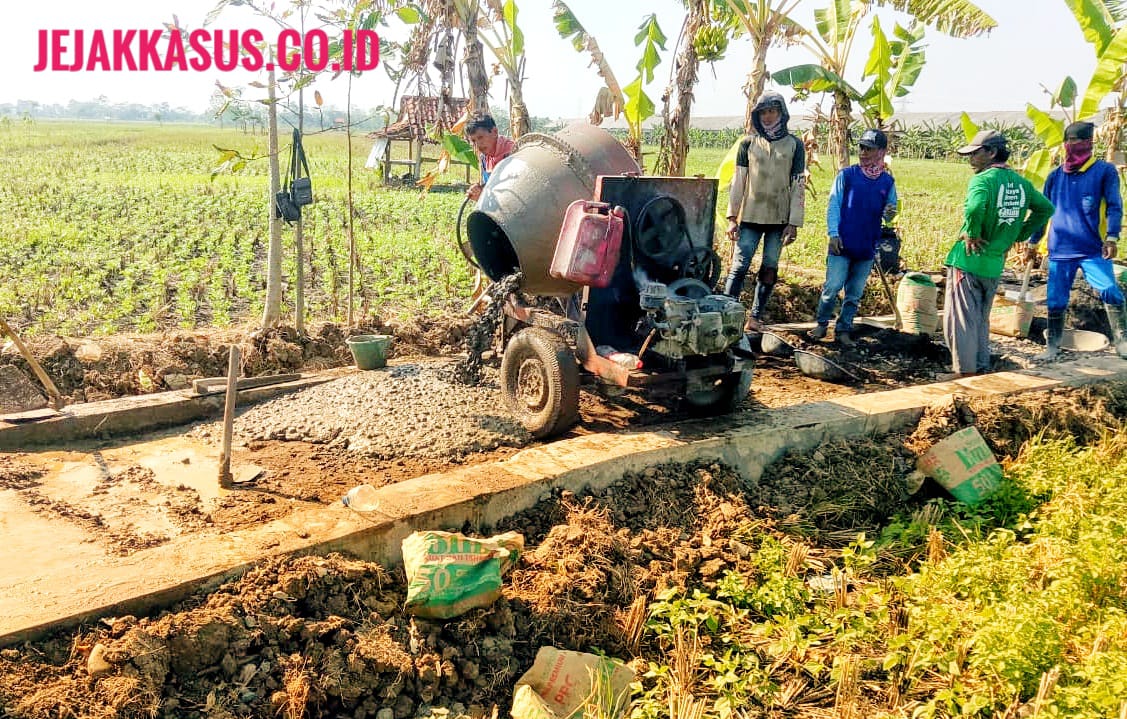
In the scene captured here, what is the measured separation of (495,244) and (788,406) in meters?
2.44

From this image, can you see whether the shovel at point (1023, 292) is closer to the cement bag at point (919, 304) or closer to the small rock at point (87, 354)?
the cement bag at point (919, 304)

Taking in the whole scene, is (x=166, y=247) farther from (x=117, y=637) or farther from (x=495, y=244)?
(x=117, y=637)

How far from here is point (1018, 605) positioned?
321 cm

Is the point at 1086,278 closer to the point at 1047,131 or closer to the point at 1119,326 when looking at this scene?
the point at 1119,326

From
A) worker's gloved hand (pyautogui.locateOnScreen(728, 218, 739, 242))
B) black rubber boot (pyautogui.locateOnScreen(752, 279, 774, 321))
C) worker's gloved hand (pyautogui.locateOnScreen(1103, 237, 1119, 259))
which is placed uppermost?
worker's gloved hand (pyautogui.locateOnScreen(728, 218, 739, 242))

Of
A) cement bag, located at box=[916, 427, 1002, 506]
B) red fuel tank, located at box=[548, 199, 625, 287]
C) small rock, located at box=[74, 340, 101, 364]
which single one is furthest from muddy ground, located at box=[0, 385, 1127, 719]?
small rock, located at box=[74, 340, 101, 364]

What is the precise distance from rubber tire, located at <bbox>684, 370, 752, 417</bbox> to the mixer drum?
1098 millimetres

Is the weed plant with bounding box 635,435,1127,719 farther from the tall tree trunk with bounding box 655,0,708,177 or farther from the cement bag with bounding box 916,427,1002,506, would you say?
the tall tree trunk with bounding box 655,0,708,177

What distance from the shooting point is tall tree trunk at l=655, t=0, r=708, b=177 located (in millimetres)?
9305

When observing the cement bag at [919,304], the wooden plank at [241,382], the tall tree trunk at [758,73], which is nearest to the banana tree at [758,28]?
the tall tree trunk at [758,73]

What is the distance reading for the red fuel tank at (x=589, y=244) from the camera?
15.0ft

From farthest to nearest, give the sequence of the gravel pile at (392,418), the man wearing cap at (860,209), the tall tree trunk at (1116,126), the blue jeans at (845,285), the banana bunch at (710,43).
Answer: the tall tree trunk at (1116,126) → the banana bunch at (710,43) → the blue jeans at (845,285) → the man wearing cap at (860,209) → the gravel pile at (392,418)

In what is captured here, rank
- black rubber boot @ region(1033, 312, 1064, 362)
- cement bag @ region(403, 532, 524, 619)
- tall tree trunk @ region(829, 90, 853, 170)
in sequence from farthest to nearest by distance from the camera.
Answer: tall tree trunk @ region(829, 90, 853, 170) → black rubber boot @ region(1033, 312, 1064, 362) → cement bag @ region(403, 532, 524, 619)

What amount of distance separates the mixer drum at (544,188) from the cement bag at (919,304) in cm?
336
